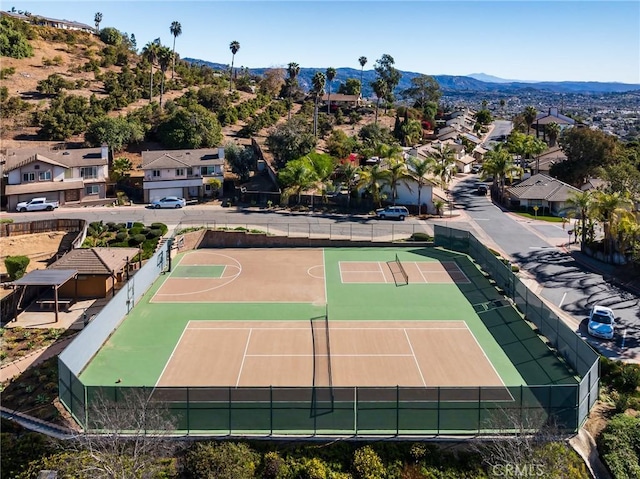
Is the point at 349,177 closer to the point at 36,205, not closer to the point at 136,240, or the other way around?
the point at 136,240

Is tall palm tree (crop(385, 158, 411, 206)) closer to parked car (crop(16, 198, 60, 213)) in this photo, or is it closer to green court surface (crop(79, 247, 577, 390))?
green court surface (crop(79, 247, 577, 390))

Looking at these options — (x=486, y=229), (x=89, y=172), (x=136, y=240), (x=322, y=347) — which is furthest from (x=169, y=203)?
(x=322, y=347)

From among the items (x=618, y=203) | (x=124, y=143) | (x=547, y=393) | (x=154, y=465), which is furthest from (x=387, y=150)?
(x=154, y=465)

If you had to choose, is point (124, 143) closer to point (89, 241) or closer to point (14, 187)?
point (14, 187)

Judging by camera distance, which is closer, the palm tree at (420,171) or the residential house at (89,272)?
the residential house at (89,272)

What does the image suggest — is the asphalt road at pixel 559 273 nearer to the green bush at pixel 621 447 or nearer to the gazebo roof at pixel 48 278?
the green bush at pixel 621 447

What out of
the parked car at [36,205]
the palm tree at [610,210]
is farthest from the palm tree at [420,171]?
the parked car at [36,205]

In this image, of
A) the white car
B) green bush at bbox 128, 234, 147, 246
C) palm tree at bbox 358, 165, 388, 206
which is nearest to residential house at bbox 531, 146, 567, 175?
palm tree at bbox 358, 165, 388, 206
